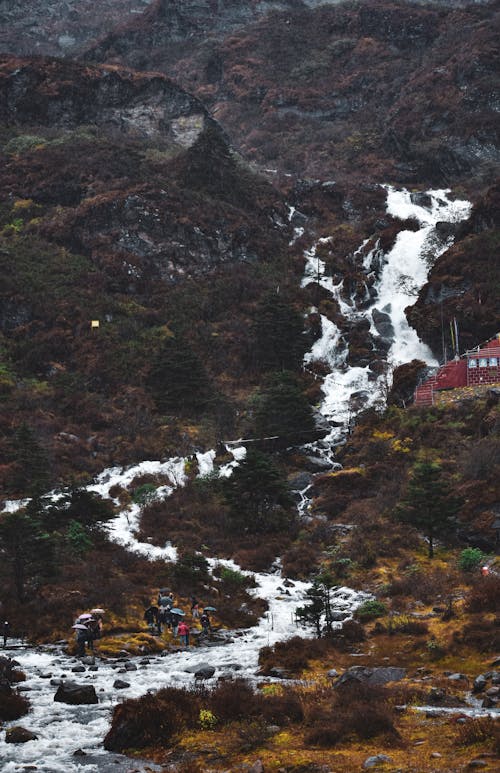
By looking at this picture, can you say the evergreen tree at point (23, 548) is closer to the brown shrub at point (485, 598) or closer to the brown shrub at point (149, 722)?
the brown shrub at point (149, 722)

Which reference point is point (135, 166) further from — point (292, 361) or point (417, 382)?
point (417, 382)

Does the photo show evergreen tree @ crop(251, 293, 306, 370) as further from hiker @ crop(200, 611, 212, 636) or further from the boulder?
the boulder

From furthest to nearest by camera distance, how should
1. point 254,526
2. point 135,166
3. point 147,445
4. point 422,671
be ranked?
point 135,166 < point 147,445 < point 254,526 < point 422,671

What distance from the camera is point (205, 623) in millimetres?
21812

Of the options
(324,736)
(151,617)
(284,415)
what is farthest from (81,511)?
(324,736)

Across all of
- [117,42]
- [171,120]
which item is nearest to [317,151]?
[171,120]

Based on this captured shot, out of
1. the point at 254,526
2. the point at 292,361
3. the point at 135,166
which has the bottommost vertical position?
the point at 254,526

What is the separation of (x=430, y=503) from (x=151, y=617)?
11374 millimetres

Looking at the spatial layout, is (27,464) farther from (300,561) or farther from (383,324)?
(383,324)

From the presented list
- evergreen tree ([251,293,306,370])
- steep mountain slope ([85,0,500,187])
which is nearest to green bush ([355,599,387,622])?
evergreen tree ([251,293,306,370])

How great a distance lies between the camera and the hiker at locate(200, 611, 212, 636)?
21466mm

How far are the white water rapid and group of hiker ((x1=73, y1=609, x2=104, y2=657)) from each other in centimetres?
54

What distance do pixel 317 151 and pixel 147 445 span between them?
70735mm

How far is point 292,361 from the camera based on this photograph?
51.2m
